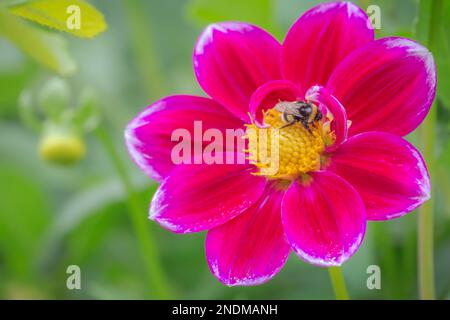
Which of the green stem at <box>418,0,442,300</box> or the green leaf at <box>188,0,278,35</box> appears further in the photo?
the green leaf at <box>188,0,278,35</box>

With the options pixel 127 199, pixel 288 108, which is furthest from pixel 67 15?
pixel 127 199

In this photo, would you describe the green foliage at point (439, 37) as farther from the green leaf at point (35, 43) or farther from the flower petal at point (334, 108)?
the green leaf at point (35, 43)

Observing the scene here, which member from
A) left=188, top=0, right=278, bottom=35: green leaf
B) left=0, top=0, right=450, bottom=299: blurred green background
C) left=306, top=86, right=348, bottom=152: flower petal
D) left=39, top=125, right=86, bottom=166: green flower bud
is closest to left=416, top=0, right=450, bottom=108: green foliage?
left=0, top=0, right=450, bottom=299: blurred green background

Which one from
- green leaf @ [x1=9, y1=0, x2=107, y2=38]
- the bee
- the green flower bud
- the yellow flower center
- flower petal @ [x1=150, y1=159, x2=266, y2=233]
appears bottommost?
A: flower petal @ [x1=150, y1=159, x2=266, y2=233]

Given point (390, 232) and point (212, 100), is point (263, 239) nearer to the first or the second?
point (212, 100)

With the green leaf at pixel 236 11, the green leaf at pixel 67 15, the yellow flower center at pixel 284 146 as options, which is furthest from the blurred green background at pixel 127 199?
the green leaf at pixel 67 15

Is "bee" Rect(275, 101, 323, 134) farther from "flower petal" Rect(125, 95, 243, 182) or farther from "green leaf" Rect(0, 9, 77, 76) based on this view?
"green leaf" Rect(0, 9, 77, 76)

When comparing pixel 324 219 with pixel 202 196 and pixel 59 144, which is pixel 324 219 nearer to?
pixel 202 196
